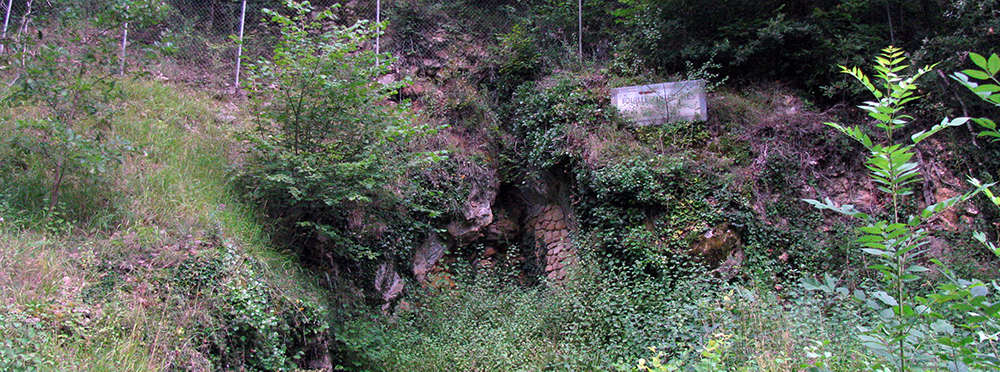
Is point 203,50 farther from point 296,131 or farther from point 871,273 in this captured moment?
point 871,273

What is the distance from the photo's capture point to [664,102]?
8.92 m

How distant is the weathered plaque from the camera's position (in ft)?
28.8

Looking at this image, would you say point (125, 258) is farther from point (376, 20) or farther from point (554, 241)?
point (376, 20)

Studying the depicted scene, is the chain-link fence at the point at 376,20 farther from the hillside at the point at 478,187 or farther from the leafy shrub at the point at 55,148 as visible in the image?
the leafy shrub at the point at 55,148

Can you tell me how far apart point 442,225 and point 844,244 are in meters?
5.67

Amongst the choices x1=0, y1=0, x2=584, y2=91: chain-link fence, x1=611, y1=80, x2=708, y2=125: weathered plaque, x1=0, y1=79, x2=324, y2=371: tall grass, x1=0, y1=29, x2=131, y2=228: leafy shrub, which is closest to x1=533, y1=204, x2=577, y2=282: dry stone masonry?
x1=611, y1=80, x2=708, y2=125: weathered plaque

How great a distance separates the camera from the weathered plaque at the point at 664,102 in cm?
879

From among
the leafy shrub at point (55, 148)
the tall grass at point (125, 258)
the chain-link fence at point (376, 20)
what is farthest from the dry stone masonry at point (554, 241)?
→ the leafy shrub at point (55, 148)

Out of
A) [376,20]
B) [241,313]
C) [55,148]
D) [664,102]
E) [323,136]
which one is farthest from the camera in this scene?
[376,20]

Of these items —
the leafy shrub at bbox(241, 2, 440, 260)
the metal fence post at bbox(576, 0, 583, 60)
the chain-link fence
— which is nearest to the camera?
the leafy shrub at bbox(241, 2, 440, 260)

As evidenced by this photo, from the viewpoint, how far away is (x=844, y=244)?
735 centimetres

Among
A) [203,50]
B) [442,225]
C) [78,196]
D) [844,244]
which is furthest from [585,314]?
[203,50]

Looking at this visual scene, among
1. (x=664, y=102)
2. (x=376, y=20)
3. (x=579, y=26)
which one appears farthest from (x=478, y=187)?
(x=579, y=26)

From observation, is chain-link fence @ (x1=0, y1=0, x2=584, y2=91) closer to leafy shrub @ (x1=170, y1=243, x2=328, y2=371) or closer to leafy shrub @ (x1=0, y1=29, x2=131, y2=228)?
leafy shrub @ (x1=0, y1=29, x2=131, y2=228)
